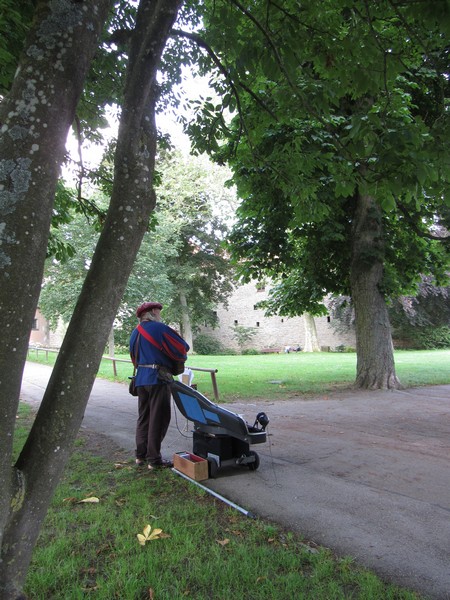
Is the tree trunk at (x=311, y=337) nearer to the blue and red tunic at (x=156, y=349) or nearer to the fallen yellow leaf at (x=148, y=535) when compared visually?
the blue and red tunic at (x=156, y=349)

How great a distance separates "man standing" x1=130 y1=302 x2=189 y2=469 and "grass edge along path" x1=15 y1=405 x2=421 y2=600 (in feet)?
2.47

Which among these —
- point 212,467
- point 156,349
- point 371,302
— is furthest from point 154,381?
point 371,302

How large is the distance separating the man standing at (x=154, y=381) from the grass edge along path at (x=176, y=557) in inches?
29.7

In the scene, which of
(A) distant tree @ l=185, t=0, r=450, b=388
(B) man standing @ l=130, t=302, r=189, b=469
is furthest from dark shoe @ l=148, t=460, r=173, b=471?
(A) distant tree @ l=185, t=0, r=450, b=388

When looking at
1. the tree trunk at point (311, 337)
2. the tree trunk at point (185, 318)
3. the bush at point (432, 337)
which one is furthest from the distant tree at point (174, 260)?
the bush at point (432, 337)

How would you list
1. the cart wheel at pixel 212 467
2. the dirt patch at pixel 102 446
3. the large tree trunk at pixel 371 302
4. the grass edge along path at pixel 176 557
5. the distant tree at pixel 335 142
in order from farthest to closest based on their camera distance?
1. the large tree trunk at pixel 371 302
2. the dirt patch at pixel 102 446
3. the cart wheel at pixel 212 467
4. the distant tree at pixel 335 142
5. the grass edge along path at pixel 176 557

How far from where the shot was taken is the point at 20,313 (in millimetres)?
1771

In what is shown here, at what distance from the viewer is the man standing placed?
4.89 m

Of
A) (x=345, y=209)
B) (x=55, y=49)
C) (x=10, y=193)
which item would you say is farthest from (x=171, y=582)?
(x=345, y=209)

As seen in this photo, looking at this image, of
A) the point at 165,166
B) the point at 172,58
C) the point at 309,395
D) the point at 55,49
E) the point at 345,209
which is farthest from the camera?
the point at 165,166

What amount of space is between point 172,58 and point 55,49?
20.0 feet

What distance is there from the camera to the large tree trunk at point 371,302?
36.4 ft

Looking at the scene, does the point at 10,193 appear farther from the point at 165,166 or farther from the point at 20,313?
the point at 165,166

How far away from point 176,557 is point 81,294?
1988 millimetres
